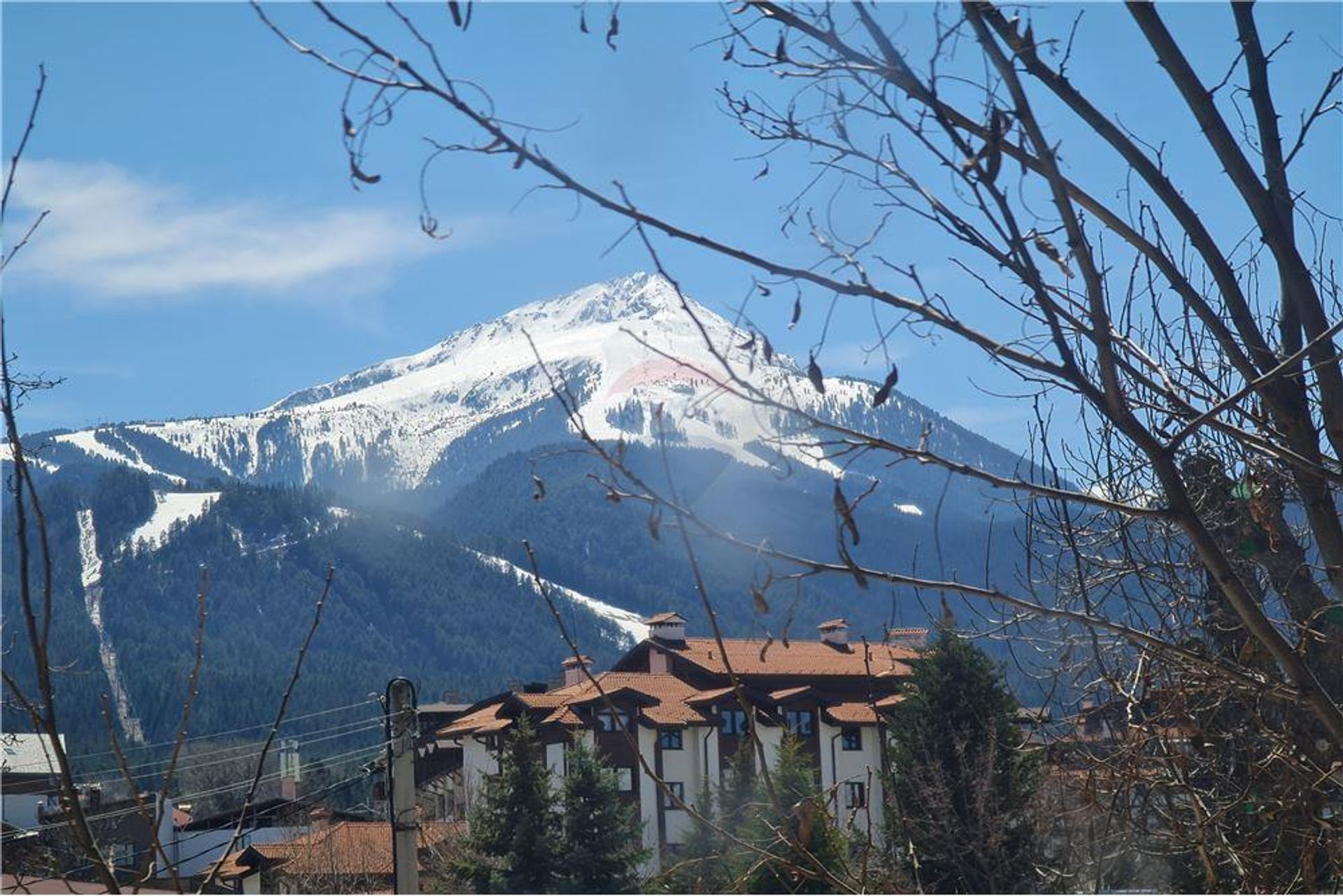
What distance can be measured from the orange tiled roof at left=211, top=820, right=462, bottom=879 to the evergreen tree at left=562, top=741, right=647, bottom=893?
10.1 feet

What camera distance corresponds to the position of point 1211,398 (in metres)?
2.93

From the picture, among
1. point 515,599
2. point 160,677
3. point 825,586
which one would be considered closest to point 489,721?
point 160,677

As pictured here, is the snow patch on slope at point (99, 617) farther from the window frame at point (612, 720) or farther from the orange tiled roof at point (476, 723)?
the window frame at point (612, 720)

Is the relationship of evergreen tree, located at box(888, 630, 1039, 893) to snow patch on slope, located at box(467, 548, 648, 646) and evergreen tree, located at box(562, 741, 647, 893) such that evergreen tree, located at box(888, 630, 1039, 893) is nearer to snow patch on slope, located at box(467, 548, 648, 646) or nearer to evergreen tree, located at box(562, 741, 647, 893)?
evergreen tree, located at box(562, 741, 647, 893)

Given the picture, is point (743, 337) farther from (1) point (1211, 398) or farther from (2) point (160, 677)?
(2) point (160, 677)

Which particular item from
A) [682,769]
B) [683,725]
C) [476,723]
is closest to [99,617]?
[476,723]

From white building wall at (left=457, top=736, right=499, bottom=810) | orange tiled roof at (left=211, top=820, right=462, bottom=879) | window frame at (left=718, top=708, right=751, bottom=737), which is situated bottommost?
orange tiled roof at (left=211, top=820, right=462, bottom=879)

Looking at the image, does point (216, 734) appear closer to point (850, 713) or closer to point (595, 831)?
point (850, 713)

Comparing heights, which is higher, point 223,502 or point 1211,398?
point 223,502

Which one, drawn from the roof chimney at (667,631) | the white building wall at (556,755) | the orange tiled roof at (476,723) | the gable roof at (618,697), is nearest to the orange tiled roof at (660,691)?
the gable roof at (618,697)

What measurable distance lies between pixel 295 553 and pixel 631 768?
141792mm

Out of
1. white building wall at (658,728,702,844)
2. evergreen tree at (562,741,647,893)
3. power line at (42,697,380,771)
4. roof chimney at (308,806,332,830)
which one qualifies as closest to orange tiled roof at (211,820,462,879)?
roof chimney at (308,806,332,830)

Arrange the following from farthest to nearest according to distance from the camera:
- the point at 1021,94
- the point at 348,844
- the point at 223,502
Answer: the point at 223,502 → the point at 348,844 → the point at 1021,94

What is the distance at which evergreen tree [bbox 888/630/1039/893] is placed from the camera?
19.1 m
